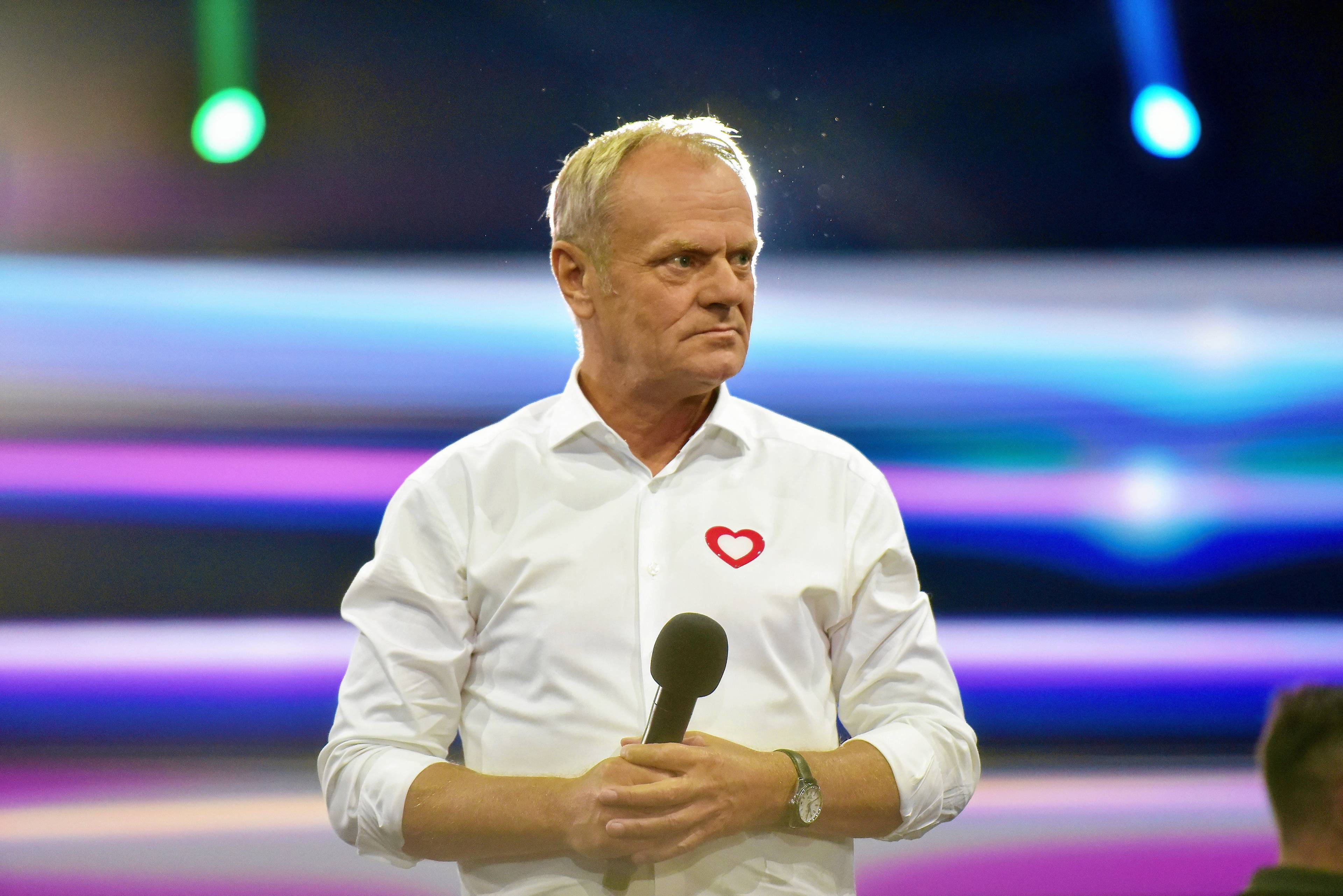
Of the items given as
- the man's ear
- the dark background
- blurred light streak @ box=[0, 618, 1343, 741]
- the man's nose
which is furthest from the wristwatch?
the dark background

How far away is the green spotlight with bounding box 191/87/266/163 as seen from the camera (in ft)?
9.32

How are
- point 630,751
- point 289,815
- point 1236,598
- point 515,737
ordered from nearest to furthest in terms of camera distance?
point 630,751, point 515,737, point 289,815, point 1236,598

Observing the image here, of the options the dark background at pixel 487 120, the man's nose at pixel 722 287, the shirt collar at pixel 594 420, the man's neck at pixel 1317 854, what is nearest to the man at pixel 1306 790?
the man's neck at pixel 1317 854

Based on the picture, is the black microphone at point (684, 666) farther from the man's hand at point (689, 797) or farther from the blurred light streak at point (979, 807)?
the blurred light streak at point (979, 807)

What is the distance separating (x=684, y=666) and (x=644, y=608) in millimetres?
407

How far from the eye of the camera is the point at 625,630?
185cm

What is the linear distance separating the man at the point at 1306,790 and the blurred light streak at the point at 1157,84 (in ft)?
5.42

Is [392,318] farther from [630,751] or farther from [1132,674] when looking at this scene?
[1132,674]

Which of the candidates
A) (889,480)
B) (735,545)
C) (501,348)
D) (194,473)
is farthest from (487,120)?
(735,545)

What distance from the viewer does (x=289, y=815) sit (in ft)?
8.93

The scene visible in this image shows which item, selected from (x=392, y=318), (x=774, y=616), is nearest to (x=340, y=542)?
(x=392, y=318)

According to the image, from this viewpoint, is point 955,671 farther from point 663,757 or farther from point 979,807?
point 663,757

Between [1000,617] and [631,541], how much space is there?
1262mm

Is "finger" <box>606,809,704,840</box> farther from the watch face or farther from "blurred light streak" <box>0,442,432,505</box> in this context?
"blurred light streak" <box>0,442,432,505</box>
